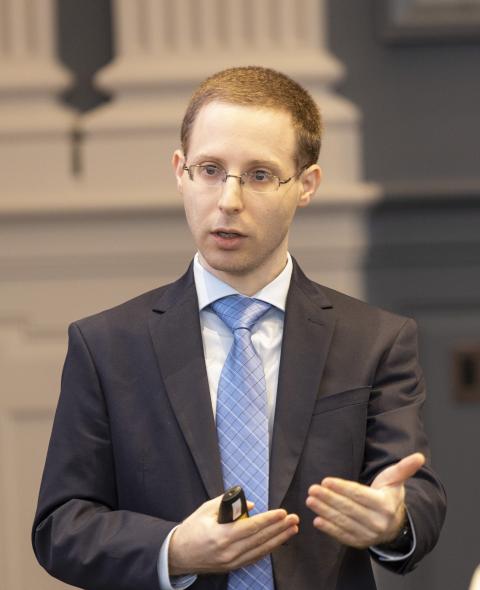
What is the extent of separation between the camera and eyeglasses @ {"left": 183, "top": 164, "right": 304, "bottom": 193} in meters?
1.83

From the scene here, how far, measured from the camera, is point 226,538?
1.65 m

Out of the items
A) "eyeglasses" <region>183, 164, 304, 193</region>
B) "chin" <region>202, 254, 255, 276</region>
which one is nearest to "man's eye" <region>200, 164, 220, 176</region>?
"eyeglasses" <region>183, 164, 304, 193</region>

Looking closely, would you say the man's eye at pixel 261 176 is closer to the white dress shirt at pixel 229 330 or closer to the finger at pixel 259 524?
the white dress shirt at pixel 229 330

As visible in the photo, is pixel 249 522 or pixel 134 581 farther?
pixel 134 581

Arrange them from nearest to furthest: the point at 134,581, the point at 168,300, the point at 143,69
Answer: the point at 134,581, the point at 168,300, the point at 143,69

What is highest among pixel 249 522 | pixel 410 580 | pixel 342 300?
pixel 342 300

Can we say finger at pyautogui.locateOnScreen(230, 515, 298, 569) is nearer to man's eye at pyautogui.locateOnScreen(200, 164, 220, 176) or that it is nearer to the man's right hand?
the man's right hand

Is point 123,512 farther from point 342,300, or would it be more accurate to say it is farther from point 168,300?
point 342,300

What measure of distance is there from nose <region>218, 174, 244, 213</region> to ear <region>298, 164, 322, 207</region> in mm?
155

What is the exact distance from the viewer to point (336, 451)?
183 cm

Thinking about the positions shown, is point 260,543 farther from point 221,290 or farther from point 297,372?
point 221,290

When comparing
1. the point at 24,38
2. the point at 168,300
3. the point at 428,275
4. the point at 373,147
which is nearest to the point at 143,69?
the point at 24,38

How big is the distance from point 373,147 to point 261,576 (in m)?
1.55

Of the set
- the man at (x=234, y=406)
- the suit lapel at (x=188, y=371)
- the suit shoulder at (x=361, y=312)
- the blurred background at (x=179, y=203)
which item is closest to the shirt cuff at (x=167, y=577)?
the man at (x=234, y=406)
